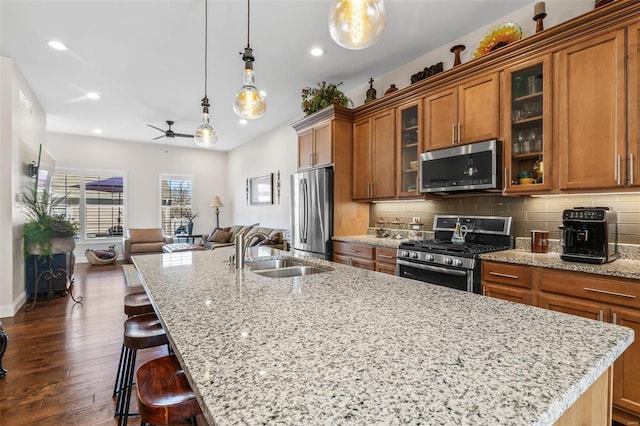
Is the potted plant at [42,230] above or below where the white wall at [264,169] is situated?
below

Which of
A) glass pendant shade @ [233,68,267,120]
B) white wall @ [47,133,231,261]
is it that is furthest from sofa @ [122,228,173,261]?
glass pendant shade @ [233,68,267,120]

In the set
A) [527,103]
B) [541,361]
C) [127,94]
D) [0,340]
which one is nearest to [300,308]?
[541,361]

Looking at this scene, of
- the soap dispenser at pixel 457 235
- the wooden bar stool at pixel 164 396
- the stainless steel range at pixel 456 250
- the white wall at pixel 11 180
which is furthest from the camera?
the white wall at pixel 11 180

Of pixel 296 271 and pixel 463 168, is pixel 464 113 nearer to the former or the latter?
pixel 463 168

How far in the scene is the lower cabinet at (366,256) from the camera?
3143 mm

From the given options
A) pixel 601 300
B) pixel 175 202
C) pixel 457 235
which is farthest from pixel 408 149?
pixel 175 202

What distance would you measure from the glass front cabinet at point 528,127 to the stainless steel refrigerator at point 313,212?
1.88 m

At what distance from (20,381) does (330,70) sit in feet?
13.1

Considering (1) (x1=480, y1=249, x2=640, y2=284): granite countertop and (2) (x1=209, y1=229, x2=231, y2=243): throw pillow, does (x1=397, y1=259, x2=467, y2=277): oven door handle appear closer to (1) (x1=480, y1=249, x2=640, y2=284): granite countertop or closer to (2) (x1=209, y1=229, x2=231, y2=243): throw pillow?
(1) (x1=480, y1=249, x2=640, y2=284): granite countertop

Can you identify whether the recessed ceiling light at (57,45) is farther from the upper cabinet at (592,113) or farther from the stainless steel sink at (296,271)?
the upper cabinet at (592,113)

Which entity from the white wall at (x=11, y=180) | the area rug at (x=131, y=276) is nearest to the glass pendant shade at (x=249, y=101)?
the white wall at (x=11, y=180)

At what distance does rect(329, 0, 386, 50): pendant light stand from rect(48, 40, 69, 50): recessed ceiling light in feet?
11.2

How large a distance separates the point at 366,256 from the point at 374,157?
3.81 feet

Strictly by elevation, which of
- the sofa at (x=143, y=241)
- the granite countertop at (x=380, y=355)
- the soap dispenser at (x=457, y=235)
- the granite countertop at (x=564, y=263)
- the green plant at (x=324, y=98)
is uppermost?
the green plant at (x=324, y=98)
